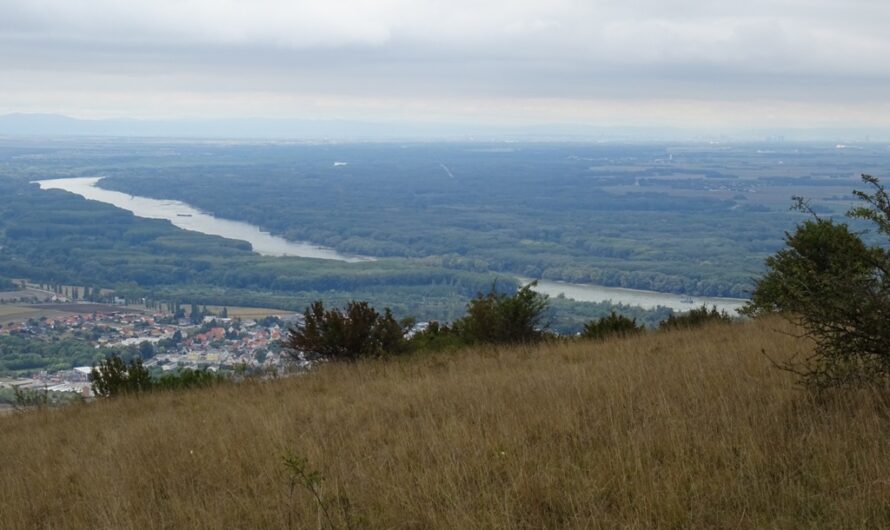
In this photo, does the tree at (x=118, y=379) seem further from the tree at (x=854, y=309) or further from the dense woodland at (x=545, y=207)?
the dense woodland at (x=545, y=207)

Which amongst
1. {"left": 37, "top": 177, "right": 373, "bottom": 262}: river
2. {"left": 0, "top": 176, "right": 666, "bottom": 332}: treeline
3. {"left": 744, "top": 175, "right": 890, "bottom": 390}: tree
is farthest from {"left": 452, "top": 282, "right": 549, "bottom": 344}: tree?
{"left": 37, "top": 177, "right": 373, "bottom": 262}: river

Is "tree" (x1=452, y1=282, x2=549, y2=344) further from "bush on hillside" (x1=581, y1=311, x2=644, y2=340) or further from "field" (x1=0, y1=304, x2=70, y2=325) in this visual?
"field" (x1=0, y1=304, x2=70, y2=325)

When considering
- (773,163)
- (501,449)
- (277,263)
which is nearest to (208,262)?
(277,263)

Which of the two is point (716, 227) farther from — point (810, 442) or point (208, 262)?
point (810, 442)

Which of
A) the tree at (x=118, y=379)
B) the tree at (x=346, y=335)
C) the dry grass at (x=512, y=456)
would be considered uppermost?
the dry grass at (x=512, y=456)

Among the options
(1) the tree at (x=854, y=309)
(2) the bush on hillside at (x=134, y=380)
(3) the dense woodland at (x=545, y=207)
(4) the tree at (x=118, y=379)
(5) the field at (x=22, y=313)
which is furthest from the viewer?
(3) the dense woodland at (x=545, y=207)

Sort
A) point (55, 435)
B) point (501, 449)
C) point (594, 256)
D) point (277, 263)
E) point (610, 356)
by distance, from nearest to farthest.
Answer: point (501, 449) → point (55, 435) → point (610, 356) → point (277, 263) → point (594, 256)

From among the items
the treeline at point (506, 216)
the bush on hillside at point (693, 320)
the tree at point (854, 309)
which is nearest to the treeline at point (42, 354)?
the bush on hillside at point (693, 320)
